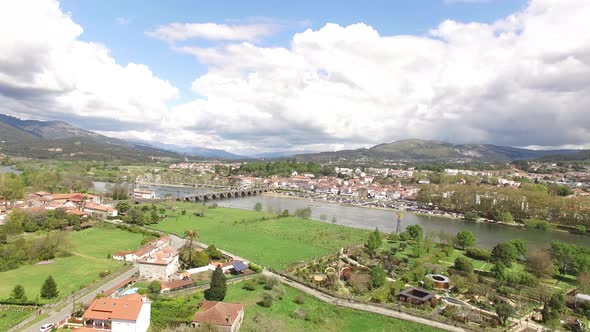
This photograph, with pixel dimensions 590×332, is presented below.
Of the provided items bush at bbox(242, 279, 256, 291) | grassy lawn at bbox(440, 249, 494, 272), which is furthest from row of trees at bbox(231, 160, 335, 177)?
bush at bbox(242, 279, 256, 291)

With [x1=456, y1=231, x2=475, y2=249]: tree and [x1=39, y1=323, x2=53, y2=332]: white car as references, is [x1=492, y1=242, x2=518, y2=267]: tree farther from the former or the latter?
[x1=39, y1=323, x2=53, y2=332]: white car

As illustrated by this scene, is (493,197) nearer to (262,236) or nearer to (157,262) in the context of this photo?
(262,236)

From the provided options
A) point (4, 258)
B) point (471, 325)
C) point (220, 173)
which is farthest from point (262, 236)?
point (220, 173)

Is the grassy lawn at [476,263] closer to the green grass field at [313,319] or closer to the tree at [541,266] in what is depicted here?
the tree at [541,266]

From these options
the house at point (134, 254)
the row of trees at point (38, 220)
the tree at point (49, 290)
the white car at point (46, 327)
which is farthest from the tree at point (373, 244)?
the row of trees at point (38, 220)

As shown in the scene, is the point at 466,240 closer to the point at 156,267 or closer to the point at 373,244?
the point at 373,244

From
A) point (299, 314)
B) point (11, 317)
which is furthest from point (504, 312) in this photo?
point (11, 317)

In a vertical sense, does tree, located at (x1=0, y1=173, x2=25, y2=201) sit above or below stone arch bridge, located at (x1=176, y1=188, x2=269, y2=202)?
above
